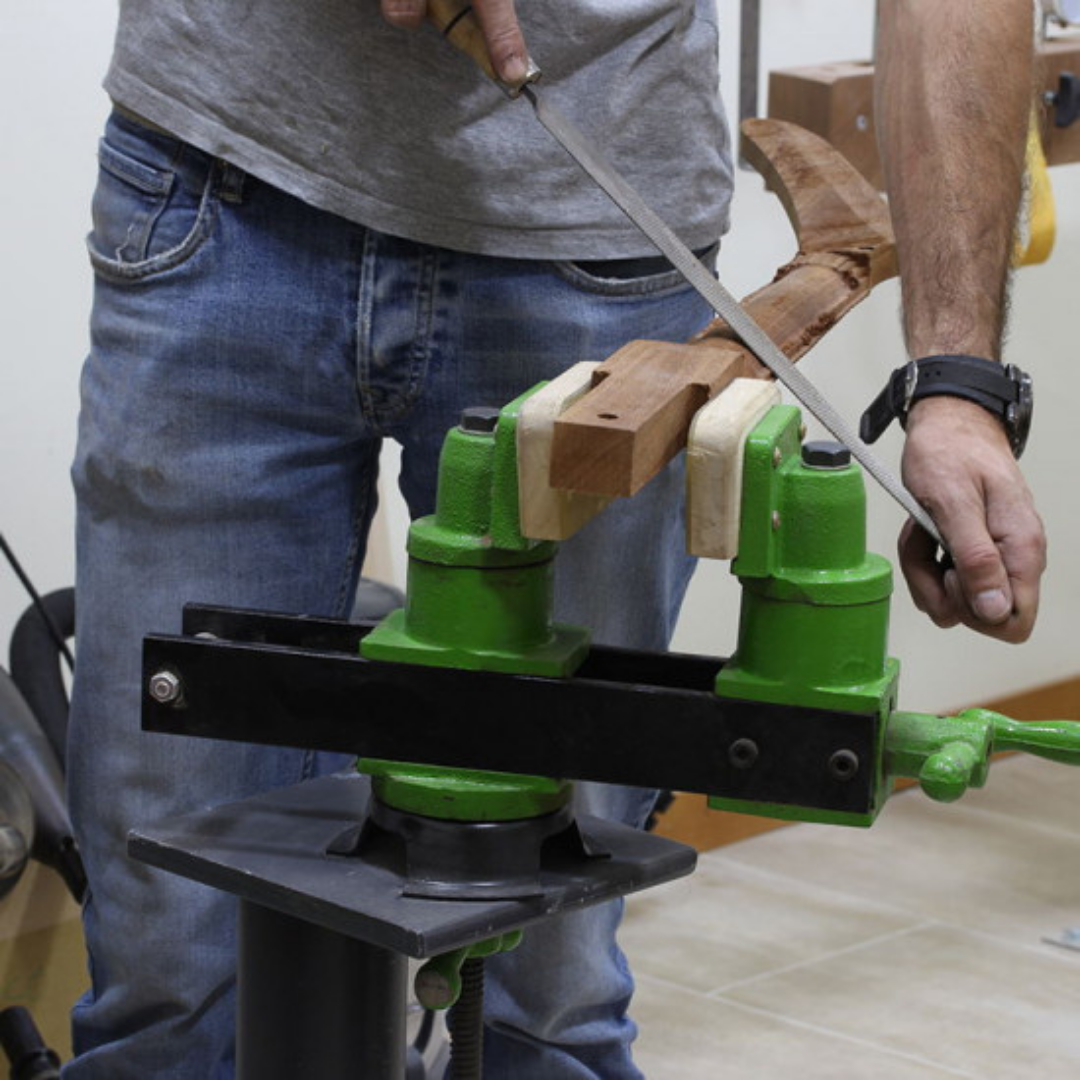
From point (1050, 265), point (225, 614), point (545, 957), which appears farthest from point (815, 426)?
point (225, 614)

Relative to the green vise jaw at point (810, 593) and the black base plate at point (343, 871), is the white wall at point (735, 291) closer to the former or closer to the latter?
the black base plate at point (343, 871)

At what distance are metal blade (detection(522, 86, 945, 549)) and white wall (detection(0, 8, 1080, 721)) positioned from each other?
1074mm

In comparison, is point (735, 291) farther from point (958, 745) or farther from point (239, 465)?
point (958, 745)

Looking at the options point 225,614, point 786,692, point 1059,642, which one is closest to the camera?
point 786,692

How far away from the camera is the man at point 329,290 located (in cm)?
118

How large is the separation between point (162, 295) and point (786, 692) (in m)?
0.54

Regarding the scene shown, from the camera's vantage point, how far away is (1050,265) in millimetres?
3068

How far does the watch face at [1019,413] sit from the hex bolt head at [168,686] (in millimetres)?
430

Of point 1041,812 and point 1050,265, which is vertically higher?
point 1050,265

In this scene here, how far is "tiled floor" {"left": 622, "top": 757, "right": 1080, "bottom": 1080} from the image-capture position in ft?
7.42

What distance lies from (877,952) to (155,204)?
1.63 m

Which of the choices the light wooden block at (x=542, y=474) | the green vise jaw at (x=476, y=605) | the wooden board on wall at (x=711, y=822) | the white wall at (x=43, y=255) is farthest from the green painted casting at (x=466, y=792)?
the wooden board on wall at (x=711, y=822)

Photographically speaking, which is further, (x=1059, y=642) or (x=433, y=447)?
(x=1059, y=642)

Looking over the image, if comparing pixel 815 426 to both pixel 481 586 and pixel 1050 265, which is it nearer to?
pixel 1050 265
